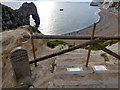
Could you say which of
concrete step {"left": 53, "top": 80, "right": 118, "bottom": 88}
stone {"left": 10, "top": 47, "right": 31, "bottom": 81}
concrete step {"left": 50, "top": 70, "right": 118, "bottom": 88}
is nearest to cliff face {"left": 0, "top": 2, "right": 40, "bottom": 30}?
stone {"left": 10, "top": 47, "right": 31, "bottom": 81}

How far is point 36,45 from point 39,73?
16.1 feet

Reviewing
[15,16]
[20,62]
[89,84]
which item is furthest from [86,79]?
[15,16]

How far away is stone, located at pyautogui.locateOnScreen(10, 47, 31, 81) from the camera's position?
466cm

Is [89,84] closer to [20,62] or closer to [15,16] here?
[20,62]

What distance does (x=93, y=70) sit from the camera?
6090 millimetres

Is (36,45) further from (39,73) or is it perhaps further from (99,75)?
(99,75)

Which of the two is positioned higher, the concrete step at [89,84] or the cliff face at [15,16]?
the cliff face at [15,16]

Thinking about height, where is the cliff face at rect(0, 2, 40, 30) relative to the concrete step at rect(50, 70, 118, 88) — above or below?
above

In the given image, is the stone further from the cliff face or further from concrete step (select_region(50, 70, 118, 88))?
the cliff face

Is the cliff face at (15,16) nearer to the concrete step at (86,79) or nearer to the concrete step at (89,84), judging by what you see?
the concrete step at (86,79)

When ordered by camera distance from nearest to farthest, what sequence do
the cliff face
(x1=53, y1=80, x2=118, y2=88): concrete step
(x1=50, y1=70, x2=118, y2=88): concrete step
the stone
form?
the stone, (x1=53, y1=80, x2=118, y2=88): concrete step, (x1=50, y1=70, x2=118, y2=88): concrete step, the cliff face

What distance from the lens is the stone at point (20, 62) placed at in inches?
184

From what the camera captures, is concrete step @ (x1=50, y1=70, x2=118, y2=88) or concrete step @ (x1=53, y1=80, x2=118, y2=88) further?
concrete step @ (x1=50, y1=70, x2=118, y2=88)

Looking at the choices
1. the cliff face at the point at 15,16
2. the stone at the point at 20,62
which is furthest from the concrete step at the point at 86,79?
the cliff face at the point at 15,16
